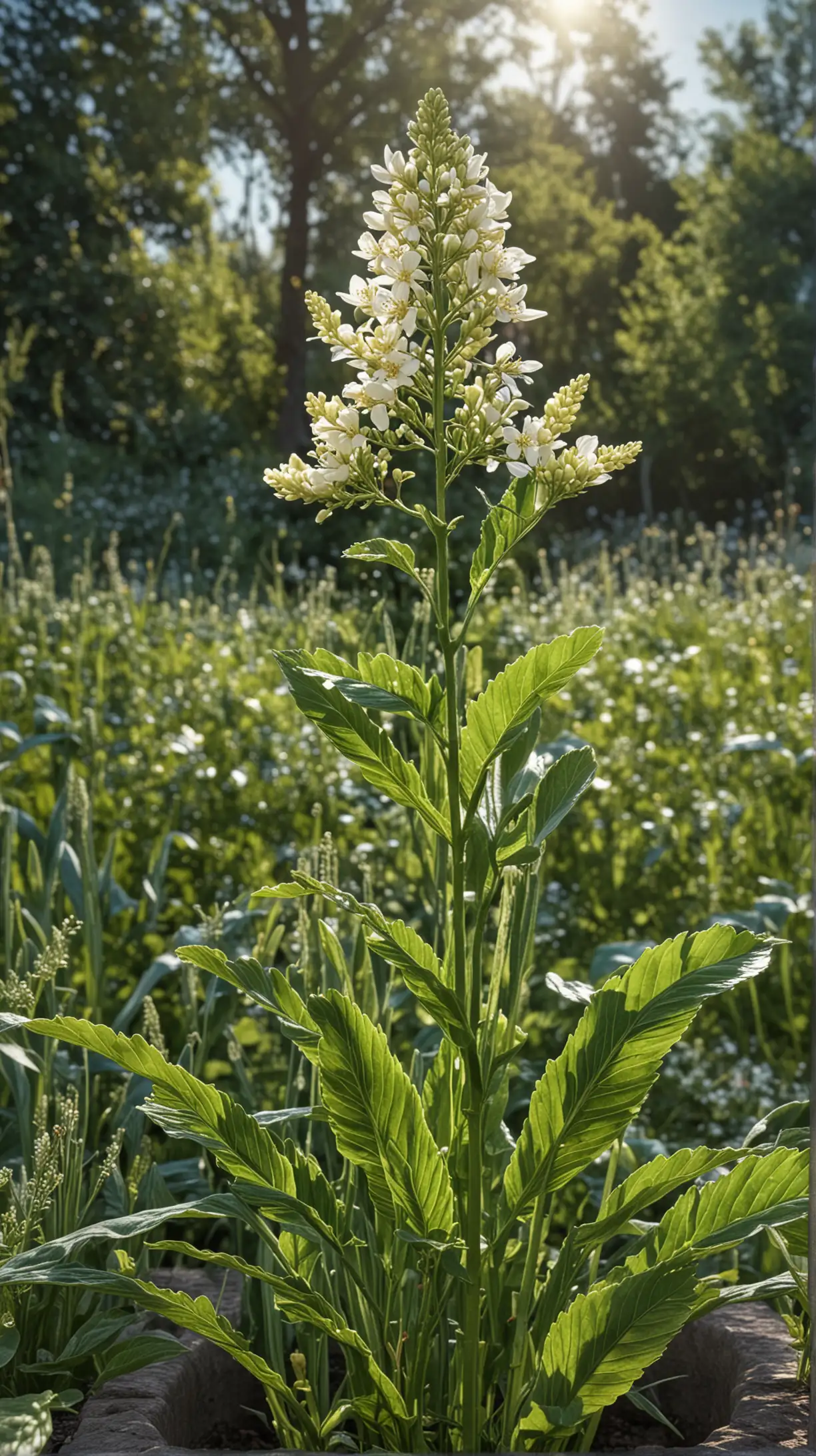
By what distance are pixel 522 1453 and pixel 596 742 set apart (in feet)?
7.46

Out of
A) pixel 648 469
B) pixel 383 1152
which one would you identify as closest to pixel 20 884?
pixel 383 1152

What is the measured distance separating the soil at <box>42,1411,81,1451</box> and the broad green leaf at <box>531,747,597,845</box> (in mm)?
667

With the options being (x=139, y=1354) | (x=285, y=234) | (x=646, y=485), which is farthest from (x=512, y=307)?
(x=646, y=485)

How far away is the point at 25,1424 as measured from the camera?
3.21 ft

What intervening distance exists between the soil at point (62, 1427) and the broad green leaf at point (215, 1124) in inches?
11.6

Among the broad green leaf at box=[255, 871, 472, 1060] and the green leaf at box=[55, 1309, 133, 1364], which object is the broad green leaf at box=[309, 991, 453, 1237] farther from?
the green leaf at box=[55, 1309, 133, 1364]

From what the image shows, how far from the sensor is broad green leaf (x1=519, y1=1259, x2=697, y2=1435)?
0.99 m

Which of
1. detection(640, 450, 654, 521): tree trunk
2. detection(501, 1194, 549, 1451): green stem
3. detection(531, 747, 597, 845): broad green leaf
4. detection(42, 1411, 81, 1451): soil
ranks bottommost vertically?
detection(42, 1411, 81, 1451): soil

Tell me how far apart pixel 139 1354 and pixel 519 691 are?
2.18ft

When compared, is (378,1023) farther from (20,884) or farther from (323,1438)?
(20,884)

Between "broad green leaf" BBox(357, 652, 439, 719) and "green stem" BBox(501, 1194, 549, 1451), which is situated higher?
"broad green leaf" BBox(357, 652, 439, 719)

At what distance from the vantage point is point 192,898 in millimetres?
2688

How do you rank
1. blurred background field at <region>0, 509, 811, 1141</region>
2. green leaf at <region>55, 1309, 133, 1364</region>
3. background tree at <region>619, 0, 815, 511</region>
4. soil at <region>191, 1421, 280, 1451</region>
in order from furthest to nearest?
background tree at <region>619, 0, 815, 511</region> < blurred background field at <region>0, 509, 811, 1141</region> < soil at <region>191, 1421, 280, 1451</region> < green leaf at <region>55, 1309, 133, 1364</region>

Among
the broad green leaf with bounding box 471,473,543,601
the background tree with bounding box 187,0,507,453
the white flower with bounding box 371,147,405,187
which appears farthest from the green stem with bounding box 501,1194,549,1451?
the background tree with bounding box 187,0,507,453
